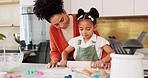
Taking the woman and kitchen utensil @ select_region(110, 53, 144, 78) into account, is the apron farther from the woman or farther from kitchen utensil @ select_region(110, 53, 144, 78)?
kitchen utensil @ select_region(110, 53, 144, 78)

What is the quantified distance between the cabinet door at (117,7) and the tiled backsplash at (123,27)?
34 cm

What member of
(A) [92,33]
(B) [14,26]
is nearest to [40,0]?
(A) [92,33]

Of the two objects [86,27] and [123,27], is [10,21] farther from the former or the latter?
[86,27]

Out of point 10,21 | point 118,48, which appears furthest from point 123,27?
point 118,48

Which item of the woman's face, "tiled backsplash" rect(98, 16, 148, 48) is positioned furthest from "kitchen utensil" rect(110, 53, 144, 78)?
"tiled backsplash" rect(98, 16, 148, 48)

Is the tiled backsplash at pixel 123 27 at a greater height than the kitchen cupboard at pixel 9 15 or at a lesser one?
lesser

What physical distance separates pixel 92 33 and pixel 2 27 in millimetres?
2525

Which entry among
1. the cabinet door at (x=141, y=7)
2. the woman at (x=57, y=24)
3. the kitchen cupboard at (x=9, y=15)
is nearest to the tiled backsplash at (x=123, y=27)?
the cabinet door at (x=141, y=7)

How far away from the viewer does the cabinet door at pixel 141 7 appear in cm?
251

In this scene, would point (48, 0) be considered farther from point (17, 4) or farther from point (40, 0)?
point (17, 4)

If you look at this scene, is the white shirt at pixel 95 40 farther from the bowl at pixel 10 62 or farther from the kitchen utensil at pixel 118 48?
the kitchen utensil at pixel 118 48

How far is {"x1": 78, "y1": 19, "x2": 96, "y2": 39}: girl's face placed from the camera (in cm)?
138

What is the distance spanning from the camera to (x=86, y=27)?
1.39m

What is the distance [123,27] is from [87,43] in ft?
5.32
